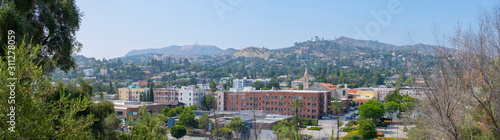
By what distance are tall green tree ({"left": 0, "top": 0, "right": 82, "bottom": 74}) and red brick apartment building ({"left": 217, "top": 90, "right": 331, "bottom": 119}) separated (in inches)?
1137

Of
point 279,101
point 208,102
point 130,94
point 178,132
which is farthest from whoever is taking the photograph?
point 130,94

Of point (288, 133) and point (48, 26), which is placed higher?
point (48, 26)

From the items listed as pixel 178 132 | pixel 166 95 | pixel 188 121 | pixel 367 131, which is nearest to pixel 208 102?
pixel 166 95

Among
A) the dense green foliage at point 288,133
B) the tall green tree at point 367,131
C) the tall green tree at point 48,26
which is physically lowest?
the tall green tree at point 367,131

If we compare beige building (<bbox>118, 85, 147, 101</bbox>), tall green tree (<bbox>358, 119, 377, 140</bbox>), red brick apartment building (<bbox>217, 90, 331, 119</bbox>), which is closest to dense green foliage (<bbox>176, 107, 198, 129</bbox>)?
red brick apartment building (<bbox>217, 90, 331, 119</bbox>)

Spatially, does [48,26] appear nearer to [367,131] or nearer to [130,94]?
[367,131]

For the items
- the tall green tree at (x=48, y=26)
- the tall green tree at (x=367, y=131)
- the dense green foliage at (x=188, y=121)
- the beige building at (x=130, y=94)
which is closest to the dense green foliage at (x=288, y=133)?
the tall green tree at (x=367, y=131)

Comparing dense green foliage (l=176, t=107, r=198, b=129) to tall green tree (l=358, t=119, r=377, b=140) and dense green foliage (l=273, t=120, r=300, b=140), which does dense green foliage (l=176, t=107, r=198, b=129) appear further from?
tall green tree (l=358, t=119, r=377, b=140)

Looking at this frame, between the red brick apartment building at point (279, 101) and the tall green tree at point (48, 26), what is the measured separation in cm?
2889

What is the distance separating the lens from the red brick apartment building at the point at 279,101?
36531 millimetres

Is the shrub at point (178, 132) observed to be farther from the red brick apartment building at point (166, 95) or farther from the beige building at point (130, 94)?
the beige building at point (130, 94)

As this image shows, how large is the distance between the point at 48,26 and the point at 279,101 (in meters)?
33.1

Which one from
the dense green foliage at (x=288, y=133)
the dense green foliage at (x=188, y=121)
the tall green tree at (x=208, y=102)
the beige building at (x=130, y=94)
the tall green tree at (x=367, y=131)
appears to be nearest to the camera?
the dense green foliage at (x=288, y=133)

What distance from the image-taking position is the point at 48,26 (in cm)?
573
